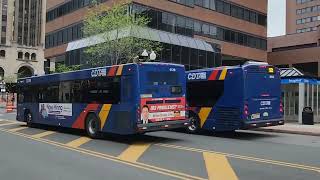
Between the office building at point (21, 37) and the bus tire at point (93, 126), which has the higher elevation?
the office building at point (21, 37)

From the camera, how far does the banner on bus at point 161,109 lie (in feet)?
54.1

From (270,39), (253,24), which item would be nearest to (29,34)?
(270,39)

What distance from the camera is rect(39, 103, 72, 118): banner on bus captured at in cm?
Result: 2061

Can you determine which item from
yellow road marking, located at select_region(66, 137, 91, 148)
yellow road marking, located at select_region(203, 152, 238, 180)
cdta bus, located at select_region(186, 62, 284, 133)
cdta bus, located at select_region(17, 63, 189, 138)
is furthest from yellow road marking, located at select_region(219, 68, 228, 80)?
yellow road marking, located at select_region(203, 152, 238, 180)

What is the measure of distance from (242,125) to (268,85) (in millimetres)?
2449

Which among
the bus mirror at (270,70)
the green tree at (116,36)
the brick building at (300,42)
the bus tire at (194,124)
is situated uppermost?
the brick building at (300,42)

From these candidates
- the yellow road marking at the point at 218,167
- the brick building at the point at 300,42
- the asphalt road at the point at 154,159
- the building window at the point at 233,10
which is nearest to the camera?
the yellow road marking at the point at 218,167

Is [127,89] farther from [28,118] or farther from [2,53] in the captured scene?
[2,53]

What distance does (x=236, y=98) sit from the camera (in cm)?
1878

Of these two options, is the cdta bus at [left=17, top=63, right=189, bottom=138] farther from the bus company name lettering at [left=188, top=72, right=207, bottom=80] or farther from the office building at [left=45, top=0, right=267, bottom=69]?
the office building at [left=45, top=0, right=267, bottom=69]

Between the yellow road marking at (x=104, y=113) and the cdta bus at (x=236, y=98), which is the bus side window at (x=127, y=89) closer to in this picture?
the yellow road marking at (x=104, y=113)

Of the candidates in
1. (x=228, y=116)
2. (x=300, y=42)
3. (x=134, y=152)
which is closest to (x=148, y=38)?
(x=228, y=116)

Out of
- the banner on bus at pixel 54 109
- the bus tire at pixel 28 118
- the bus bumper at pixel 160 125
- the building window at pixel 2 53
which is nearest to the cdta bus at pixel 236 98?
the bus bumper at pixel 160 125

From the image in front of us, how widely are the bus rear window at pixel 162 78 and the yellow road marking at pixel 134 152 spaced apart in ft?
7.67
